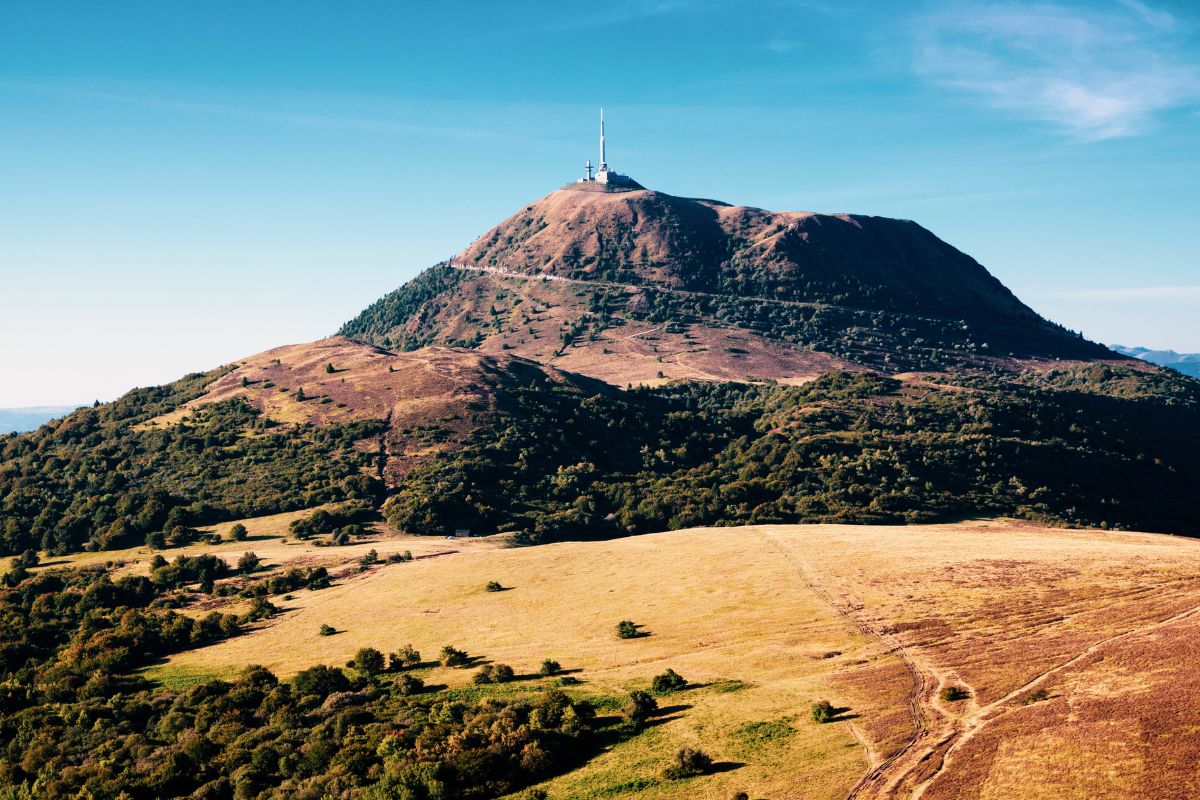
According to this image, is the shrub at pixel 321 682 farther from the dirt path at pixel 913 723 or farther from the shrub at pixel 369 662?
the dirt path at pixel 913 723

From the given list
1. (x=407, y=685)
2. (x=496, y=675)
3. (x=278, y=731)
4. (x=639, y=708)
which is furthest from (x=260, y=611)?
(x=639, y=708)

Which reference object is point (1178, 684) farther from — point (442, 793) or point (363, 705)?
point (363, 705)

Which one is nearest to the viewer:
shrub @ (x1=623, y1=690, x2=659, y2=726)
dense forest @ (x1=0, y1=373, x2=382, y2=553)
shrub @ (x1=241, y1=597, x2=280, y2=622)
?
shrub @ (x1=623, y1=690, x2=659, y2=726)

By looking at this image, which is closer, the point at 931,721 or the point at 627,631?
the point at 931,721

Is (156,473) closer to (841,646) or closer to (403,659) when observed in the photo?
(403,659)

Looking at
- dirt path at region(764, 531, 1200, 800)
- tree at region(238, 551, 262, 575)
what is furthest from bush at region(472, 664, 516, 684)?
tree at region(238, 551, 262, 575)

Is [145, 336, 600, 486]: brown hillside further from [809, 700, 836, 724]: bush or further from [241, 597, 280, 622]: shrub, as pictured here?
[809, 700, 836, 724]: bush

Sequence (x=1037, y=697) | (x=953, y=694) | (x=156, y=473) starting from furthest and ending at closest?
(x=156, y=473) → (x=953, y=694) → (x=1037, y=697)
